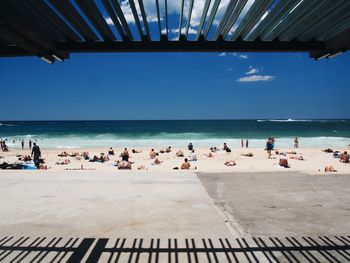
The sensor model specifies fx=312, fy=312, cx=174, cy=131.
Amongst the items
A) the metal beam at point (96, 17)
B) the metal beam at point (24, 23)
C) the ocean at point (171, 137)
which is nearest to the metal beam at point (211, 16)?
the metal beam at point (96, 17)

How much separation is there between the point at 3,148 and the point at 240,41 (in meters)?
37.0

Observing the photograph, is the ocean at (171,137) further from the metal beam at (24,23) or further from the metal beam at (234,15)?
the metal beam at (24,23)

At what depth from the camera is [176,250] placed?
4254 millimetres

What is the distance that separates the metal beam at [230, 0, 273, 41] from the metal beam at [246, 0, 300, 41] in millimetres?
94

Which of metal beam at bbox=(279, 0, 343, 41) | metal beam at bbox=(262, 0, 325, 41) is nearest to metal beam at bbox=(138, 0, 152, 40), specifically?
metal beam at bbox=(262, 0, 325, 41)

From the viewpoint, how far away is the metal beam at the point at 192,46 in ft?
11.6

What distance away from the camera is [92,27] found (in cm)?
328

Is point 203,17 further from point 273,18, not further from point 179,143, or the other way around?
point 179,143

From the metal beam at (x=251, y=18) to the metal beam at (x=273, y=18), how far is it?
9 cm

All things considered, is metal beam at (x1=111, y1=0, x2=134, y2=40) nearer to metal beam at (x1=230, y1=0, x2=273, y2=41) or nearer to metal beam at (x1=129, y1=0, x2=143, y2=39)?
metal beam at (x1=129, y1=0, x2=143, y2=39)

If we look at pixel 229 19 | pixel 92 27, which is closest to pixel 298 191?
pixel 229 19

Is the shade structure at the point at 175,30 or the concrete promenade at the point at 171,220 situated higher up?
the shade structure at the point at 175,30

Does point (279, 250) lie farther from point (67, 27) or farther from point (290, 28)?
point (67, 27)

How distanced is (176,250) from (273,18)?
3.12 metres
